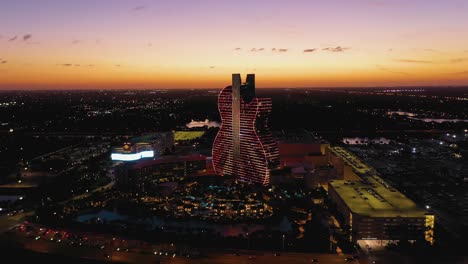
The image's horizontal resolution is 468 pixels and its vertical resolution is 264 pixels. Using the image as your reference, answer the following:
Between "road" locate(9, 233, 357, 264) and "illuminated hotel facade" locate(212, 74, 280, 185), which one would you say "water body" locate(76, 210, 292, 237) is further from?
"illuminated hotel facade" locate(212, 74, 280, 185)

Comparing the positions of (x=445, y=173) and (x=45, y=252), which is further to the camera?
(x=445, y=173)

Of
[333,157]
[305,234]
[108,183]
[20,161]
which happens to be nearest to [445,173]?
[333,157]

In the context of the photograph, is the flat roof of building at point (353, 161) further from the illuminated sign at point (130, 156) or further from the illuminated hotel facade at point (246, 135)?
the illuminated sign at point (130, 156)

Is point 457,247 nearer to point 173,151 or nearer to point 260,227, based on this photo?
point 260,227

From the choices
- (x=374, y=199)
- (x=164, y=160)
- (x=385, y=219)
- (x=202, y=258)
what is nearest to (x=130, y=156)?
(x=164, y=160)

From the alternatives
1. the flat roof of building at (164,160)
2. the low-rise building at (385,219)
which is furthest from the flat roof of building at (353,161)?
the flat roof of building at (164,160)

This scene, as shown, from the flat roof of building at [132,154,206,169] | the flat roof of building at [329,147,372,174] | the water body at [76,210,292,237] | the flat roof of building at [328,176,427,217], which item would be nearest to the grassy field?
the flat roof of building at [132,154,206,169]

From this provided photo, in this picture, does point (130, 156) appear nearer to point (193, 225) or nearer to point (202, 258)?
point (193, 225)
